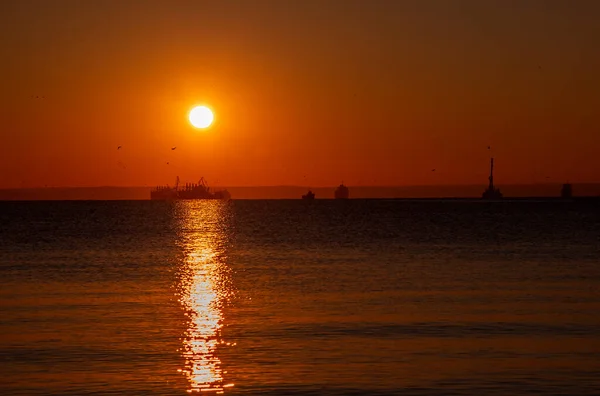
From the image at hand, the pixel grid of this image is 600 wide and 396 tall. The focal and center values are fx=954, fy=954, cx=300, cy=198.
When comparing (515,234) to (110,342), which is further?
(515,234)

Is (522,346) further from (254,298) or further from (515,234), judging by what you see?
(515,234)

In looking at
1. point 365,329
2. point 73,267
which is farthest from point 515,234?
point 365,329

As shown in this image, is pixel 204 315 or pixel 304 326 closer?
pixel 304 326

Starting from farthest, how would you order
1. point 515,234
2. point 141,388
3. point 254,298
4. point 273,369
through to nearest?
point 515,234 → point 254,298 → point 273,369 → point 141,388

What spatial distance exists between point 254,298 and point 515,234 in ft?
215

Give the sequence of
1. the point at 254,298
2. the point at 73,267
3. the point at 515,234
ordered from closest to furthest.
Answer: the point at 254,298 < the point at 73,267 < the point at 515,234

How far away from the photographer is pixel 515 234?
103m

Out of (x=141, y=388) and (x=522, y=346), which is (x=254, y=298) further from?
(x=141, y=388)

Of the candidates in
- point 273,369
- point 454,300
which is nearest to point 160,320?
point 273,369

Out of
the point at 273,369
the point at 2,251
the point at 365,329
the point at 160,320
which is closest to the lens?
the point at 273,369

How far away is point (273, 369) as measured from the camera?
84.2ft

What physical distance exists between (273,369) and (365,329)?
741 cm

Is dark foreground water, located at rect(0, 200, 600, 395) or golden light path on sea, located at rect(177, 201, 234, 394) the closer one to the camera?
dark foreground water, located at rect(0, 200, 600, 395)

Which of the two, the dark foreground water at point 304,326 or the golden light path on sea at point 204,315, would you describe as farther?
the golden light path on sea at point 204,315
